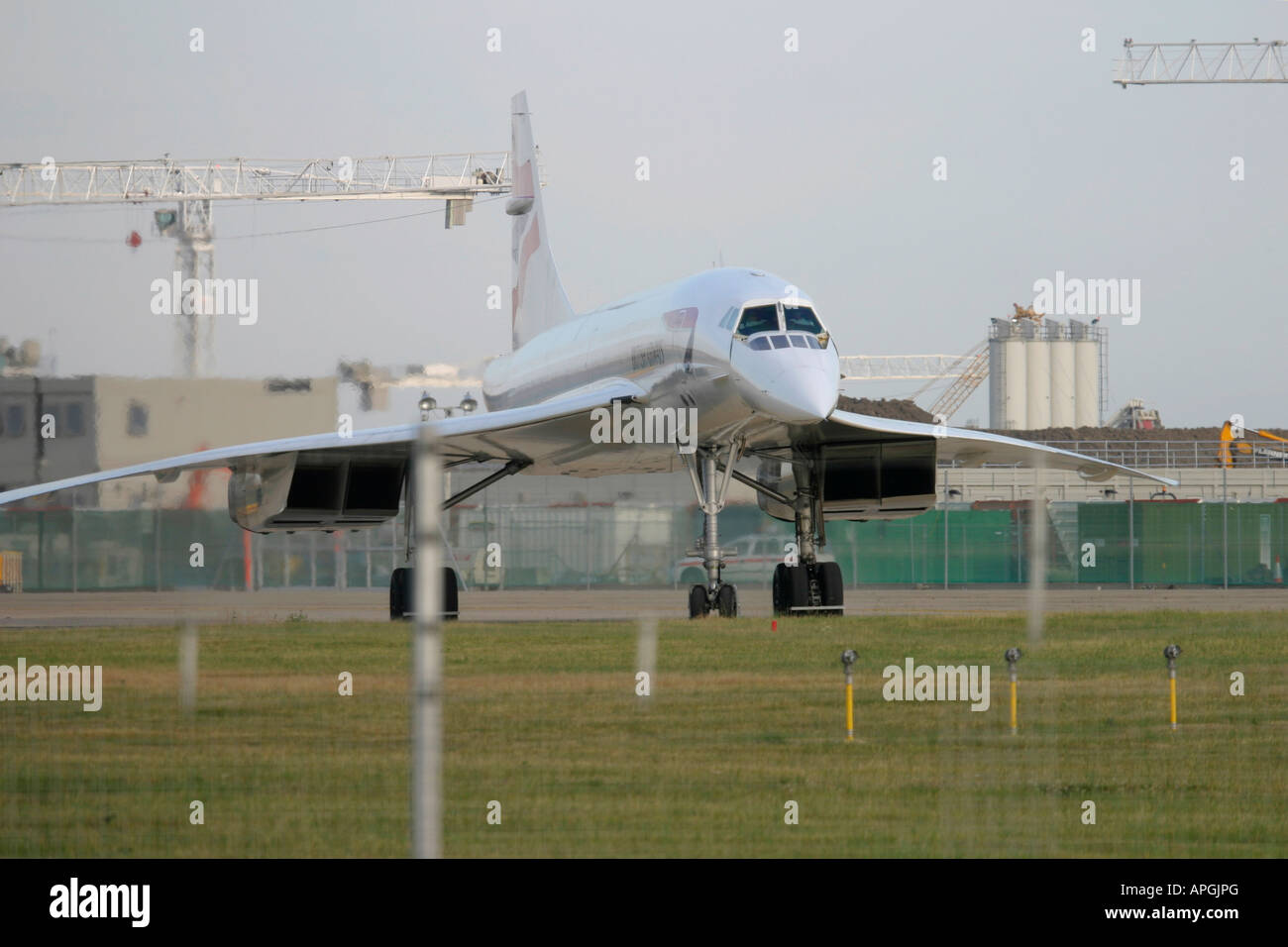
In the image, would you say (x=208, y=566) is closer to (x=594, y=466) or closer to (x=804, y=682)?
(x=594, y=466)

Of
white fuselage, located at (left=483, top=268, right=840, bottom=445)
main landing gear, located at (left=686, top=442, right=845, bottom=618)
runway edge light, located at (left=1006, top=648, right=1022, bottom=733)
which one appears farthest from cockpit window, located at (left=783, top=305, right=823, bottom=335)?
runway edge light, located at (left=1006, top=648, right=1022, bottom=733)

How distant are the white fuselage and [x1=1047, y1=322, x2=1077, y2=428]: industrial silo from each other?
65.0 meters

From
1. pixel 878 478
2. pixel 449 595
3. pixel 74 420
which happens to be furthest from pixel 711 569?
pixel 74 420

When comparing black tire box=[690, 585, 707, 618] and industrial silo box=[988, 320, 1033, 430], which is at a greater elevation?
industrial silo box=[988, 320, 1033, 430]

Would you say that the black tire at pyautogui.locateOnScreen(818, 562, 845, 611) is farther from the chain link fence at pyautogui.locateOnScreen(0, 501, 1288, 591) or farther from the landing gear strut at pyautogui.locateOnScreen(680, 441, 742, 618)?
the chain link fence at pyautogui.locateOnScreen(0, 501, 1288, 591)

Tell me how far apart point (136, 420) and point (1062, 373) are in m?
70.2

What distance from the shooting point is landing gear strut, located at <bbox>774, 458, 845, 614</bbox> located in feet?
69.1

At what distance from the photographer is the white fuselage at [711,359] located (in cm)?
→ 1878

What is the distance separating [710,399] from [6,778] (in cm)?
1176

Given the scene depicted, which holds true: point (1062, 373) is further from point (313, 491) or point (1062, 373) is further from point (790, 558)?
point (313, 491)

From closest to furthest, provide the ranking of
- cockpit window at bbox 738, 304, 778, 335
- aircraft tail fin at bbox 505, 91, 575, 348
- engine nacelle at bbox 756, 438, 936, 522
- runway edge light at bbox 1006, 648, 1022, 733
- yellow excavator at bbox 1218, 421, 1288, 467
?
1. runway edge light at bbox 1006, 648, 1022, 733
2. cockpit window at bbox 738, 304, 778, 335
3. engine nacelle at bbox 756, 438, 936, 522
4. aircraft tail fin at bbox 505, 91, 575, 348
5. yellow excavator at bbox 1218, 421, 1288, 467

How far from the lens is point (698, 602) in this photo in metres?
19.3

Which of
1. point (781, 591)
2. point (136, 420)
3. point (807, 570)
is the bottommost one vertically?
point (781, 591)
